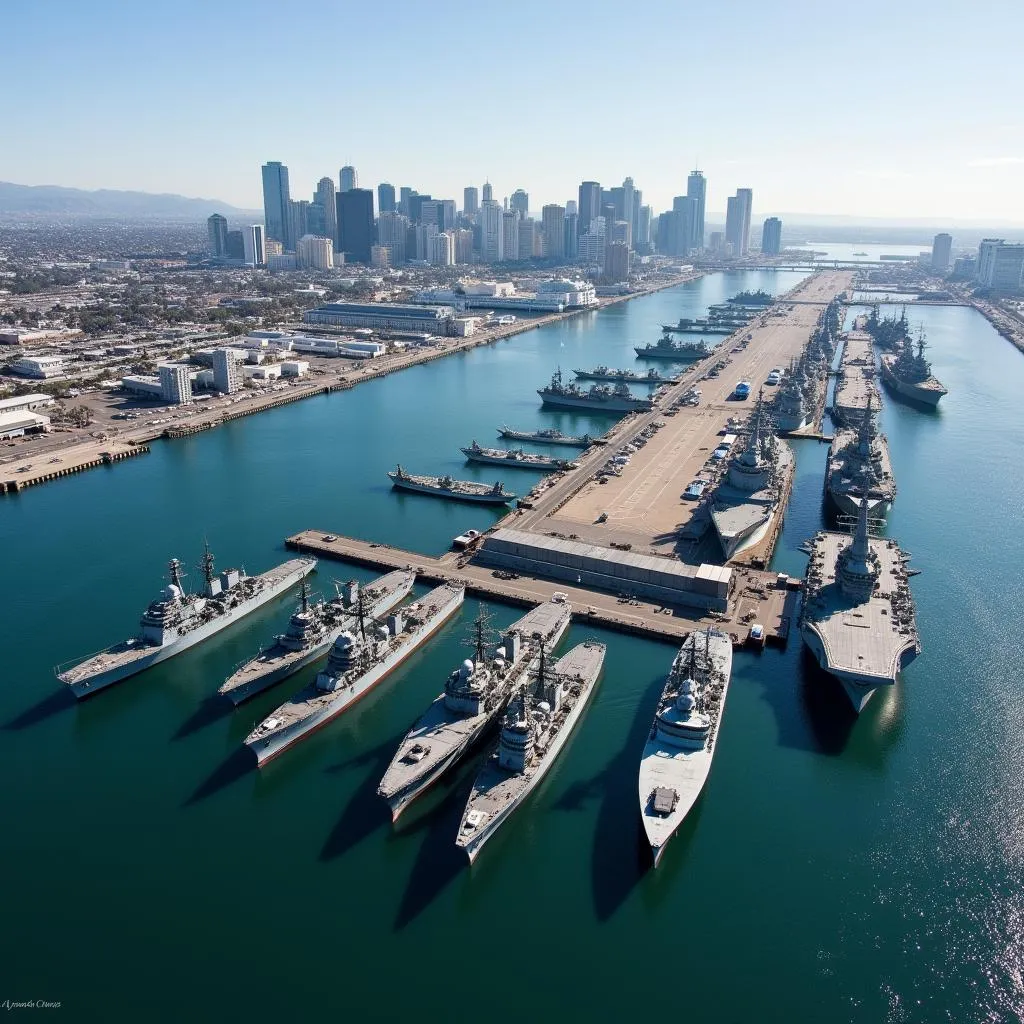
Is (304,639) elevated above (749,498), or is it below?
below

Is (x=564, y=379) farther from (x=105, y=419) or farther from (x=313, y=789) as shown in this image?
(x=313, y=789)

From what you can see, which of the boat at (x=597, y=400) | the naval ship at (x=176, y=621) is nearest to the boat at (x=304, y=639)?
the naval ship at (x=176, y=621)

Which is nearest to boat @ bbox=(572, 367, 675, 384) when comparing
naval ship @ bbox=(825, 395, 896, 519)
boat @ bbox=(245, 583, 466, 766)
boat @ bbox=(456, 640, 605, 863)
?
naval ship @ bbox=(825, 395, 896, 519)

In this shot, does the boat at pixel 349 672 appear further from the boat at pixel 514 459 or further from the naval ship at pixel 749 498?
the boat at pixel 514 459

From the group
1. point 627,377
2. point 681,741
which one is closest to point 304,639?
point 681,741

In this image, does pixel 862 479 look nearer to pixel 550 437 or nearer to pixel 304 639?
pixel 550 437

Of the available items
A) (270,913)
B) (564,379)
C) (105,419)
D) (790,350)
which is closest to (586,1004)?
(270,913)

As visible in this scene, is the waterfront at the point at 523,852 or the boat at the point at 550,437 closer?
the waterfront at the point at 523,852
